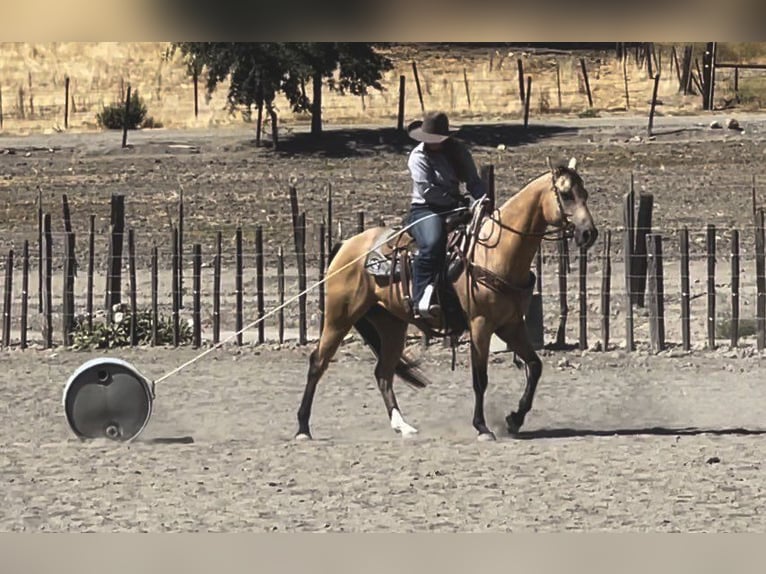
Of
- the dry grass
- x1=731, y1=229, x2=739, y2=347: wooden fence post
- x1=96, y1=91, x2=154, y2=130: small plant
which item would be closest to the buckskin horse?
x1=731, y1=229, x2=739, y2=347: wooden fence post

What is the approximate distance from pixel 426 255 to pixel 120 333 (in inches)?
258

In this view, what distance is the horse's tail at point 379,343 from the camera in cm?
1118

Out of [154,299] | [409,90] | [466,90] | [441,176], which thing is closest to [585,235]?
[441,176]

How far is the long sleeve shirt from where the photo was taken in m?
10.4

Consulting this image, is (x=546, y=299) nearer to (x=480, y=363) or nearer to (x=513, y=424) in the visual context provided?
(x=513, y=424)

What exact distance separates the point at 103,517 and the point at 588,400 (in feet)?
18.9

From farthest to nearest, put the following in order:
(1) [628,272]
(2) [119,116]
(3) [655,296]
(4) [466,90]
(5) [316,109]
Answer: (4) [466,90]
(2) [119,116]
(5) [316,109]
(1) [628,272]
(3) [655,296]

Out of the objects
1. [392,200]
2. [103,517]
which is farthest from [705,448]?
[392,200]

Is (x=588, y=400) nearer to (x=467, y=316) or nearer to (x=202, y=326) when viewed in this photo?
(x=467, y=316)

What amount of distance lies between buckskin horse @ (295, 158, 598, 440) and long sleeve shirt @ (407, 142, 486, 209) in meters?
0.22

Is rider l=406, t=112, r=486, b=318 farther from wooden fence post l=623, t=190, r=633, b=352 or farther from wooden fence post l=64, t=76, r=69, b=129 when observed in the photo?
wooden fence post l=64, t=76, r=69, b=129

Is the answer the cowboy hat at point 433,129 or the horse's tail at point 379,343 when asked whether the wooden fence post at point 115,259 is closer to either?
the horse's tail at point 379,343

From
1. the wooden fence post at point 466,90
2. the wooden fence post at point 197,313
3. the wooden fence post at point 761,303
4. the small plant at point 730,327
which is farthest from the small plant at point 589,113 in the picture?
the wooden fence post at point 197,313

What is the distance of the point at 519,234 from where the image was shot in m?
10.4
